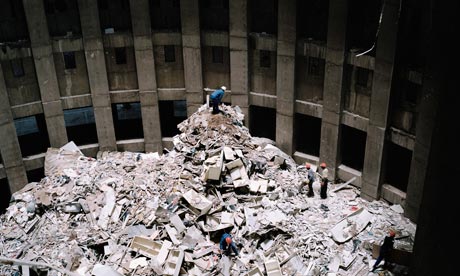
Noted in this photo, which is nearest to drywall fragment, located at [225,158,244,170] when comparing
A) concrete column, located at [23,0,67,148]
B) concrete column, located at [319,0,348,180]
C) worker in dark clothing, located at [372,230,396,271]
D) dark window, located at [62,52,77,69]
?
worker in dark clothing, located at [372,230,396,271]

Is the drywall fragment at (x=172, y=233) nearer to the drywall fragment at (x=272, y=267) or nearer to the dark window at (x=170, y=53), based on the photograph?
the drywall fragment at (x=272, y=267)

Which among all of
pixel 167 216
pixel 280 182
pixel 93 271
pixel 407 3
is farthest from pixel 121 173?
pixel 407 3

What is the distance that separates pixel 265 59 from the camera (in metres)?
24.2

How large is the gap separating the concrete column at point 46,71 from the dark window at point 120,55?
3269mm

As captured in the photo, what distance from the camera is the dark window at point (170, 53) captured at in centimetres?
2525

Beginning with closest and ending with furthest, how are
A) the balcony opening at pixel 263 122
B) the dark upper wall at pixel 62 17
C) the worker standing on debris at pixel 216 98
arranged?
the worker standing on debris at pixel 216 98
the dark upper wall at pixel 62 17
the balcony opening at pixel 263 122

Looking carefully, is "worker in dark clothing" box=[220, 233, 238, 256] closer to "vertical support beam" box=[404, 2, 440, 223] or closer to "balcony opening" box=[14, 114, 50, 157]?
"vertical support beam" box=[404, 2, 440, 223]

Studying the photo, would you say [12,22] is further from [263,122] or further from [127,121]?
[263,122]

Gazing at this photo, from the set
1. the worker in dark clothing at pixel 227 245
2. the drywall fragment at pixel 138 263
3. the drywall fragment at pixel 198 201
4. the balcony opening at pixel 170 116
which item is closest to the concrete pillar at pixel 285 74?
the balcony opening at pixel 170 116

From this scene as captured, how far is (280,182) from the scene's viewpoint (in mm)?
19734

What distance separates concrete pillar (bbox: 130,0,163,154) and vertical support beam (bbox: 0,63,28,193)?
21.7 ft

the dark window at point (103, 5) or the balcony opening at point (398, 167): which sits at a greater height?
the dark window at point (103, 5)

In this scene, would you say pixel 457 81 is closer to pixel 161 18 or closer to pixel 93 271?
pixel 93 271

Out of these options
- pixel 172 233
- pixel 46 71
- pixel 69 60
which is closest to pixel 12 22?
pixel 46 71
